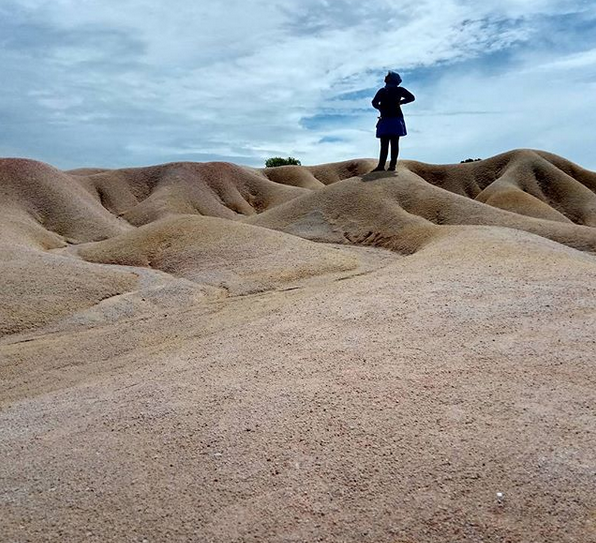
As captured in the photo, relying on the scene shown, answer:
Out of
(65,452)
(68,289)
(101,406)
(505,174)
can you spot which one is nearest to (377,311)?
(101,406)

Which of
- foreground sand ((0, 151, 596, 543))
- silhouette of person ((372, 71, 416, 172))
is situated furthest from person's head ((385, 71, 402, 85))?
foreground sand ((0, 151, 596, 543))

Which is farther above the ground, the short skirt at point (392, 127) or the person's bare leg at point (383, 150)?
the short skirt at point (392, 127)

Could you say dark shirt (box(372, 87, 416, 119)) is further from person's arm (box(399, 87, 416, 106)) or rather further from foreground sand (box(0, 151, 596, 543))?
foreground sand (box(0, 151, 596, 543))

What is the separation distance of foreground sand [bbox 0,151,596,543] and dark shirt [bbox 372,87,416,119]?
7541 mm

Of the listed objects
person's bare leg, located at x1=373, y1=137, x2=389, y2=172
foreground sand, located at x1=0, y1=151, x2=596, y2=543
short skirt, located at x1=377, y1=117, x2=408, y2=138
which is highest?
short skirt, located at x1=377, y1=117, x2=408, y2=138

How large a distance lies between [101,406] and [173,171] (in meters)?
38.0

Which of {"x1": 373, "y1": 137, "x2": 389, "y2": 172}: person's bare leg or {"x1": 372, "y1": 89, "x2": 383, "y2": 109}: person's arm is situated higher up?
{"x1": 372, "y1": 89, "x2": 383, "y2": 109}: person's arm

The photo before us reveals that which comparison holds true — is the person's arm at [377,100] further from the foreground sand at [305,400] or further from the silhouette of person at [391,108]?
the foreground sand at [305,400]

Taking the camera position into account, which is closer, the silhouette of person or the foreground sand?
the foreground sand

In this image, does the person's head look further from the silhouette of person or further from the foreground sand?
the foreground sand

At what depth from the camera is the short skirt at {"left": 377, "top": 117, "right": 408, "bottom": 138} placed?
20.4m

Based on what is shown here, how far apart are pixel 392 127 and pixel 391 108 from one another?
0.65 meters

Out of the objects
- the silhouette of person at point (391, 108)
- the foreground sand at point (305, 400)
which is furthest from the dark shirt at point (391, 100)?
the foreground sand at point (305, 400)

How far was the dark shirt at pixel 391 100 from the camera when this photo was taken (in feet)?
65.0
